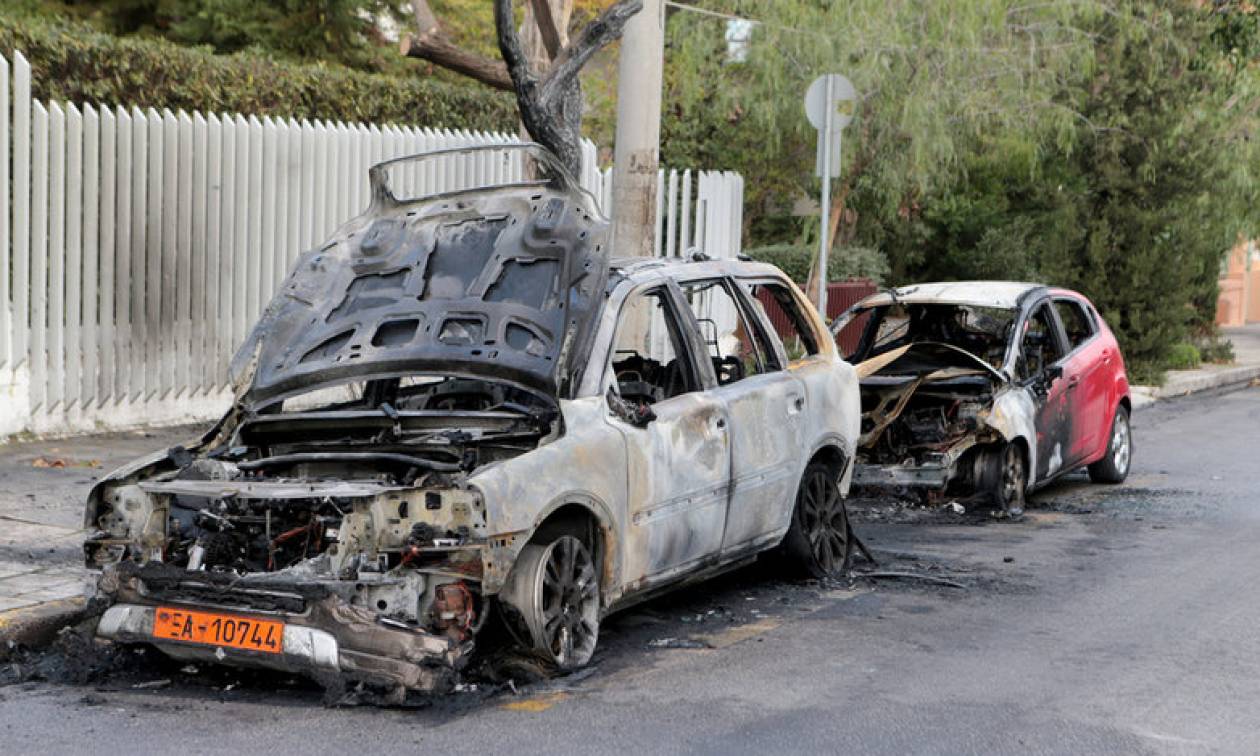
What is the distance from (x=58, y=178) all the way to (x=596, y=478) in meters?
7.01

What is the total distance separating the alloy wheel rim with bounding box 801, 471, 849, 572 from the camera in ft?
29.1

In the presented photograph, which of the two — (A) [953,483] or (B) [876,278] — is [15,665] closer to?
(A) [953,483]

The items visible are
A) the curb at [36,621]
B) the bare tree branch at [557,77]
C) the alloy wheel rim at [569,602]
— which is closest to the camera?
the alloy wheel rim at [569,602]

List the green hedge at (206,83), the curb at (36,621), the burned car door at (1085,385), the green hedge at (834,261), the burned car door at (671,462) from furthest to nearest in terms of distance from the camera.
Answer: the green hedge at (834,261) < the green hedge at (206,83) < the burned car door at (1085,385) < the burned car door at (671,462) < the curb at (36,621)

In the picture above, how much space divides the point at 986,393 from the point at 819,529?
3.13 meters

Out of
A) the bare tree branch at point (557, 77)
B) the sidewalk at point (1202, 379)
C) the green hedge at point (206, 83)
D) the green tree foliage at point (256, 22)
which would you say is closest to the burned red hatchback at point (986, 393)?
the bare tree branch at point (557, 77)

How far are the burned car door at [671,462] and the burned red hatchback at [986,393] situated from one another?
143 inches

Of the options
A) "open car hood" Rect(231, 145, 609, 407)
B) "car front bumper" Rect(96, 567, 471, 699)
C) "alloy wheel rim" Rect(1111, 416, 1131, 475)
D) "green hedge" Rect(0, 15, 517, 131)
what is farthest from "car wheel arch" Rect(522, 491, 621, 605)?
"green hedge" Rect(0, 15, 517, 131)

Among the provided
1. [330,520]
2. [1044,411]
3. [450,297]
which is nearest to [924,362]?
[1044,411]

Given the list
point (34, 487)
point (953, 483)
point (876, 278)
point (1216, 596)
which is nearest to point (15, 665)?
point (34, 487)

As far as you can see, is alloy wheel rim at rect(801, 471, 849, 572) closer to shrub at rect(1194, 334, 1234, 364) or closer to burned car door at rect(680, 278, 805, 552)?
burned car door at rect(680, 278, 805, 552)

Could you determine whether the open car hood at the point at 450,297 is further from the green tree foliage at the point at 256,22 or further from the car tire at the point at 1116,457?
the green tree foliage at the point at 256,22

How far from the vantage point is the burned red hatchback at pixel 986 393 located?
37.3 ft

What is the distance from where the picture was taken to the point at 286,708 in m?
6.31
